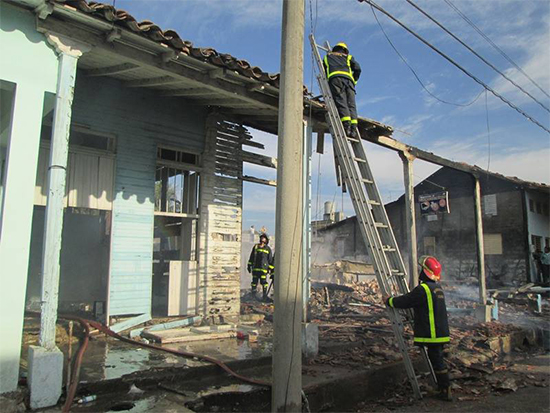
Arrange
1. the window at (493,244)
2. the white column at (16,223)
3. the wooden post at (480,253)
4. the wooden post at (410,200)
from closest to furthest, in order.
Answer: the white column at (16,223) → the wooden post at (410,200) → the wooden post at (480,253) → the window at (493,244)

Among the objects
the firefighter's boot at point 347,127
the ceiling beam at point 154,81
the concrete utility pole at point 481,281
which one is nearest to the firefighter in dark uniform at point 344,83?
the firefighter's boot at point 347,127

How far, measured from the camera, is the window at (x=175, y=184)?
839cm

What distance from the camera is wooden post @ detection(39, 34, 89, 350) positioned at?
4.25 meters

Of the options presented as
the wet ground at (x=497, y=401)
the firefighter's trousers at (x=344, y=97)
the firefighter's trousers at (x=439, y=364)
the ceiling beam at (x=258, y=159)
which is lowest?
the wet ground at (x=497, y=401)

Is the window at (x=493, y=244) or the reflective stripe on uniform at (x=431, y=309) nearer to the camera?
the reflective stripe on uniform at (x=431, y=309)

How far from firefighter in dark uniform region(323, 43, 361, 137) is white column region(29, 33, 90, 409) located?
394cm

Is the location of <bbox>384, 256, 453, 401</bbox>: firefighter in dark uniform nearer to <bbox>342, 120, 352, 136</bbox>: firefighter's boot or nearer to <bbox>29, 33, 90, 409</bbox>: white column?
<bbox>342, 120, 352, 136</bbox>: firefighter's boot

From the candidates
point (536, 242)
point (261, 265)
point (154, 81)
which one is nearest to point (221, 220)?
point (154, 81)

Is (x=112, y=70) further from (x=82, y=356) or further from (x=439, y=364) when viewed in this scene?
(x=439, y=364)

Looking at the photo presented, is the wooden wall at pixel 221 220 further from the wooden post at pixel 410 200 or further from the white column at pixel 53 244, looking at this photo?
the white column at pixel 53 244

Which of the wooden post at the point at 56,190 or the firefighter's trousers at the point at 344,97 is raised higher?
the firefighter's trousers at the point at 344,97

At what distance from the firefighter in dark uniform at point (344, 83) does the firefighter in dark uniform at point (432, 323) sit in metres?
2.74

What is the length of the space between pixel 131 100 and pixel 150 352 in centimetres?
460

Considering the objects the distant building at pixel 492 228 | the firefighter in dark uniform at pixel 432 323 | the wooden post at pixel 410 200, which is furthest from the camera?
the distant building at pixel 492 228
